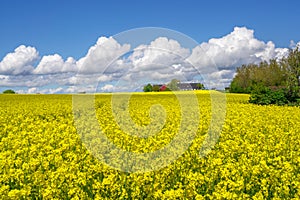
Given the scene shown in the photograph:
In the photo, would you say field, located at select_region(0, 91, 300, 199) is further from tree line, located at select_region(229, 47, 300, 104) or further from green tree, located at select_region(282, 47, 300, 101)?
green tree, located at select_region(282, 47, 300, 101)

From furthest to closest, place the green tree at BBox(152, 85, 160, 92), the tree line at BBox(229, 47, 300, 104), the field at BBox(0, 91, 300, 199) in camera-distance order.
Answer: the green tree at BBox(152, 85, 160, 92)
the tree line at BBox(229, 47, 300, 104)
the field at BBox(0, 91, 300, 199)

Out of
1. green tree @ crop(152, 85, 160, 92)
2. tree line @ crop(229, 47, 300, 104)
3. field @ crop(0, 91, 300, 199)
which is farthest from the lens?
green tree @ crop(152, 85, 160, 92)

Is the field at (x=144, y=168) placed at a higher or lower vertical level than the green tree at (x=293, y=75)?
lower

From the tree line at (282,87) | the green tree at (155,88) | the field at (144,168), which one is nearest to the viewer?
the field at (144,168)

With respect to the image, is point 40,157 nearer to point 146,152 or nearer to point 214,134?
point 146,152

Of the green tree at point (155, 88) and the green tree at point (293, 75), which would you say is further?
the green tree at point (155, 88)

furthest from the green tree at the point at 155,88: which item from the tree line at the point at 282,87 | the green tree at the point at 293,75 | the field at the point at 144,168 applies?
the field at the point at 144,168

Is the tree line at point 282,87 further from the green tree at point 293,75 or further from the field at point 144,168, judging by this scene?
the field at point 144,168

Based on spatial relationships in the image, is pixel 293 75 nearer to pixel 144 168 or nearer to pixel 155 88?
pixel 155 88

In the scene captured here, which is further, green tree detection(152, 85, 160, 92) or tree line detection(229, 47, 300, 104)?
green tree detection(152, 85, 160, 92)

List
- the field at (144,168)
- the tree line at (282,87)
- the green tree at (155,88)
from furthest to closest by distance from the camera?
the green tree at (155,88) < the tree line at (282,87) < the field at (144,168)

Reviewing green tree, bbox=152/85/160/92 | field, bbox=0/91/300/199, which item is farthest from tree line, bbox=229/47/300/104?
field, bbox=0/91/300/199

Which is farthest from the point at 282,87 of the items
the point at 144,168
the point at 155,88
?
the point at 144,168

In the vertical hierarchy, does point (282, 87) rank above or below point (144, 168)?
above
